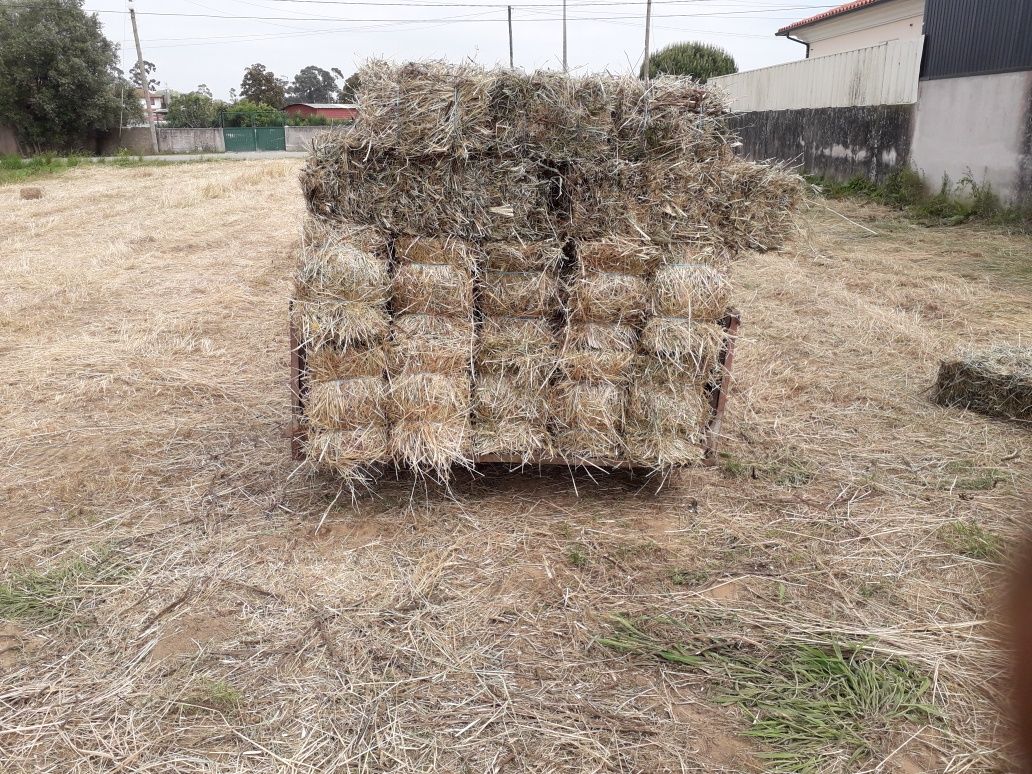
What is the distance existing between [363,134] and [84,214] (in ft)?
51.7

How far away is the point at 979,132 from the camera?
14711 mm

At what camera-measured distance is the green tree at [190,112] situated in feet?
196

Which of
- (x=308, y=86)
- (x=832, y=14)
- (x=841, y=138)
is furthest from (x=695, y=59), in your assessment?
(x=308, y=86)

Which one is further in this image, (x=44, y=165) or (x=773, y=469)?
(x=44, y=165)

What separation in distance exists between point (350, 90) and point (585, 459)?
8.05ft

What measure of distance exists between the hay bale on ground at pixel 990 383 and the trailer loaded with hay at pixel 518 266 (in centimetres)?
253

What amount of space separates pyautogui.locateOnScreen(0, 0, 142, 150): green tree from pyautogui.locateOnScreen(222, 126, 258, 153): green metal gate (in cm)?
1124

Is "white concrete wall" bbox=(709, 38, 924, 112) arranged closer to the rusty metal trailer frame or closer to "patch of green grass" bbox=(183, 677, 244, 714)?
the rusty metal trailer frame

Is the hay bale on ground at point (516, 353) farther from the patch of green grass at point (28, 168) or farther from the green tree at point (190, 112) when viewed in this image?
the green tree at point (190, 112)

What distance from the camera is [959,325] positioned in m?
8.37

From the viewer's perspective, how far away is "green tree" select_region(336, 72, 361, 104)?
4.25 meters

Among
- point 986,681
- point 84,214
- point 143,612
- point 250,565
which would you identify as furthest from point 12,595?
point 84,214

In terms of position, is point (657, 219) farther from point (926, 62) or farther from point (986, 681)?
point (926, 62)

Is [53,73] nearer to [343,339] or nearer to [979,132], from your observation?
[979,132]
